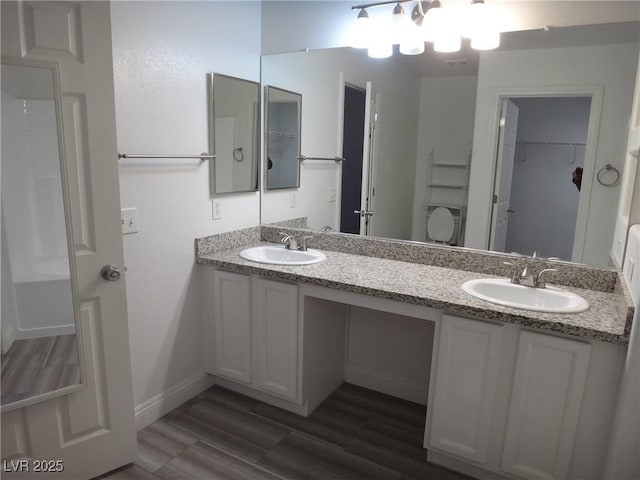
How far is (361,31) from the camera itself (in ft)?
7.65

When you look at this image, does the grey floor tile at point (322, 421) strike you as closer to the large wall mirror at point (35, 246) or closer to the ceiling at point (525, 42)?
the large wall mirror at point (35, 246)

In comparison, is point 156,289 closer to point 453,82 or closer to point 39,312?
point 39,312

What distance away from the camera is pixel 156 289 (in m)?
2.24

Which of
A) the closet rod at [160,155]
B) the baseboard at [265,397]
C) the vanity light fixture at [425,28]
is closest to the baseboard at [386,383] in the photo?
the baseboard at [265,397]

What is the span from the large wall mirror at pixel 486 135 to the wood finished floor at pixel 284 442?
1.01m

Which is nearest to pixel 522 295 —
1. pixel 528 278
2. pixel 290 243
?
pixel 528 278

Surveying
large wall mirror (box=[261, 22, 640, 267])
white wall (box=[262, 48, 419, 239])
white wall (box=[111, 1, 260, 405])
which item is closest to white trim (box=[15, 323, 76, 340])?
white wall (box=[111, 1, 260, 405])

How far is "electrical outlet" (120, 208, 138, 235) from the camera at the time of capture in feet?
6.59

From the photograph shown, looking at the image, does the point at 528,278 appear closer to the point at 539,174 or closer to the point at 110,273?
the point at 539,174

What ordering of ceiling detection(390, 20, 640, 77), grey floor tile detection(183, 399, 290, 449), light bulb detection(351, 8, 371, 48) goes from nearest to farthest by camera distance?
ceiling detection(390, 20, 640, 77)
grey floor tile detection(183, 399, 290, 449)
light bulb detection(351, 8, 371, 48)

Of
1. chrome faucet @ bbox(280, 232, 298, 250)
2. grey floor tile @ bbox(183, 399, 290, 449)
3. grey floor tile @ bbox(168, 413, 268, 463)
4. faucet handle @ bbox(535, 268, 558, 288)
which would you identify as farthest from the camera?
chrome faucet @ bbox(280, 232, 298, 250)

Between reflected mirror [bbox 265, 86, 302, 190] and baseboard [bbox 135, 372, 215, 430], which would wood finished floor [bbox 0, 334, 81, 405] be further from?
reflected mirror [bbox 265, 86, 302, 190]

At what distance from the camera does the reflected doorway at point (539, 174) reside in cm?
203

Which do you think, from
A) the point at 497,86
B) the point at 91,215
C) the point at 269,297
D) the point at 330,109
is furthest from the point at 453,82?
the point at 91,215
